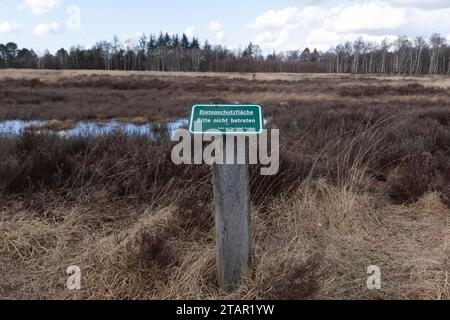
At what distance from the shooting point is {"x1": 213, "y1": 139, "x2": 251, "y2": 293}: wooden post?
8.54 feet

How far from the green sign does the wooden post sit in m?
0.24

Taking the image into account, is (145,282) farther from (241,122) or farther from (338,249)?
(338,249)

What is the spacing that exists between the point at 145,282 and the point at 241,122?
48.4 inches

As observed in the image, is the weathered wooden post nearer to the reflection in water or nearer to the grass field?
the grass field

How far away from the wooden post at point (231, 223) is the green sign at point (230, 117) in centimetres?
24

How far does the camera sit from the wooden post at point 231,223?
2604 millimetres

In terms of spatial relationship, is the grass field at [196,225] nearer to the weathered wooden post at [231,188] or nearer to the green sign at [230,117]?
the weathered wooden post at [231,188]

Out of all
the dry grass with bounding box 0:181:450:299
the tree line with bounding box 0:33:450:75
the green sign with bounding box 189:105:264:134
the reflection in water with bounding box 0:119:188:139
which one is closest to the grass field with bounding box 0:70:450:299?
the dry grass with bounding box 0:181:450:299

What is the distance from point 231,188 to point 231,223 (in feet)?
0.72

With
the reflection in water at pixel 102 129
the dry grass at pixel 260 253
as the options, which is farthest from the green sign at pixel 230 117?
the reflection in water at pixel 102 129

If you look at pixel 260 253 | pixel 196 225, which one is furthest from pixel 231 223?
pixel 196 225

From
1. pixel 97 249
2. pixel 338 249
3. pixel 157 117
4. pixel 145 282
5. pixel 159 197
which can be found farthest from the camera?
pixel 157 117

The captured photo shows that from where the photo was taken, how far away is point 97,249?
310 cm

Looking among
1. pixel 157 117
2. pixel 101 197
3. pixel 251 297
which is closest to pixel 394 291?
pixel 251 297
